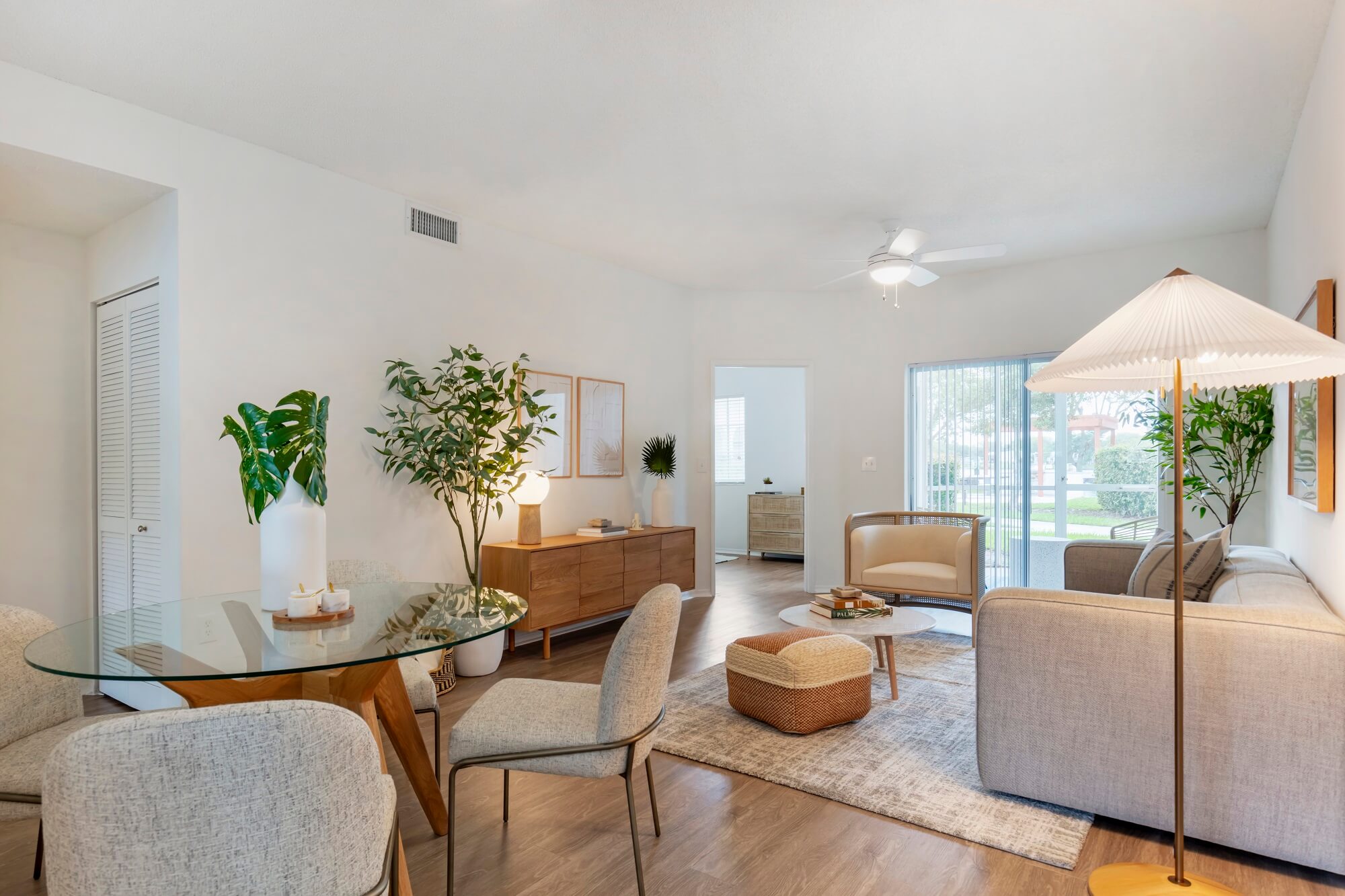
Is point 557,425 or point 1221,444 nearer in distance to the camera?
point 1221,444

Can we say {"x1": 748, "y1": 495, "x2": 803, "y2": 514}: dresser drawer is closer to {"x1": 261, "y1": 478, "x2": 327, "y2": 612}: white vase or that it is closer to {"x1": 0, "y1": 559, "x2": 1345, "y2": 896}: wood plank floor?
{"x1": 0, "y1": 559, "x2": 1345, "y2": 896}: wood plank floor

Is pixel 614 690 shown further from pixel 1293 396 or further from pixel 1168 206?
pixel 1168 206

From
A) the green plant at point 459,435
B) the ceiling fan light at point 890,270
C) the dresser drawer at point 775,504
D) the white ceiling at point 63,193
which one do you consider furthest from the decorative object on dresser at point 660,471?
the white ceiling at point 63,193

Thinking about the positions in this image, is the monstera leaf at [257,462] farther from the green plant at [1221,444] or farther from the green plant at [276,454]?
the green plant at [1221,444]

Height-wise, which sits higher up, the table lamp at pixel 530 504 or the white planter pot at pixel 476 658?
the table lamp at pixel 530 504

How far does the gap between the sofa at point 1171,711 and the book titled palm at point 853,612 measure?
1108mm

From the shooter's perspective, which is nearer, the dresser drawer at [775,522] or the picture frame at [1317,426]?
the picture frame at [1317,426]

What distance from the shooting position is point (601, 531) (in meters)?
5.20

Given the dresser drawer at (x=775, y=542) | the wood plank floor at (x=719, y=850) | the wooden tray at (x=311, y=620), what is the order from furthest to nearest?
the dresser drawer at (x=775, y=542) < the wood plank floor at (x=719, y=850) < the wooden tray at (x=311, y=620)

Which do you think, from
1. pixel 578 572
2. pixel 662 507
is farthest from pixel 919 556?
pixel 578 572

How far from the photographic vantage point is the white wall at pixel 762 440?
9.15m

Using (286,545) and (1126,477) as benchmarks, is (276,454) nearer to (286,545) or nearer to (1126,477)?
(286,545)

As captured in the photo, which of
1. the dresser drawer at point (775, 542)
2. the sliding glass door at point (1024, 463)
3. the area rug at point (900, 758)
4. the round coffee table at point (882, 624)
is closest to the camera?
the area rug at point (900, 758)

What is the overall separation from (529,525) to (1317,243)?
3.91 m
